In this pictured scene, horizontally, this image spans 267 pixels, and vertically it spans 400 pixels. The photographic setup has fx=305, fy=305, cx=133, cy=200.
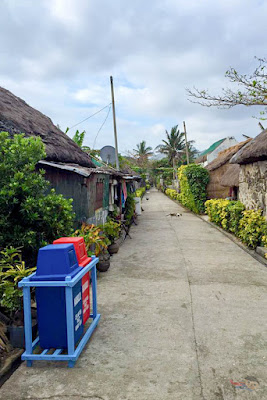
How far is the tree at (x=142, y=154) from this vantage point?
187 feet

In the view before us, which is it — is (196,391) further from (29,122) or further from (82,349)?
(29,122)

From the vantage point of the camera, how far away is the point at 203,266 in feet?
24.0

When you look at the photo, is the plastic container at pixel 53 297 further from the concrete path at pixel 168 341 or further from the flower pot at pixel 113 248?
the flower pot at pixel 113 248

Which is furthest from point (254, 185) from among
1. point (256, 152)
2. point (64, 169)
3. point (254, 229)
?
point (64, 169)

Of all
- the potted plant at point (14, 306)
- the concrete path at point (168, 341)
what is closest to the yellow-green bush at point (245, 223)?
the concrete path at point (168, 341)

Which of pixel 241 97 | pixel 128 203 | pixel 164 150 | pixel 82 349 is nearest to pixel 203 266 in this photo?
pixel 241 97

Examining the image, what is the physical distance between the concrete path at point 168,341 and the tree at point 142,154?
1982 inches

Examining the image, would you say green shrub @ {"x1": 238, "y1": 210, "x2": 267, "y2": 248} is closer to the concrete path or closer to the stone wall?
the stone wall

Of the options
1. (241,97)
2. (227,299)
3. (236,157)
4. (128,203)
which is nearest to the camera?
(227,299)

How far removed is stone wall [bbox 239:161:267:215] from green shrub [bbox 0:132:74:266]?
650 cm

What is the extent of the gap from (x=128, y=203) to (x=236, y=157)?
5.84 metres

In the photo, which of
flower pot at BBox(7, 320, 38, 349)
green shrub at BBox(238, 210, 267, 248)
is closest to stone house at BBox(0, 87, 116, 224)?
flower pot at BBox(7, 320, 38, 349)

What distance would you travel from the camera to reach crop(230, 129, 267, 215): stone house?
28.4 ft

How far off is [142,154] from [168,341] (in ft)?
182
